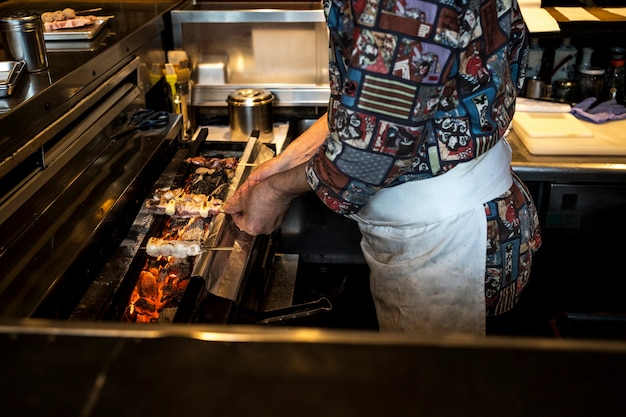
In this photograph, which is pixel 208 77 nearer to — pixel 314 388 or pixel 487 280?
pixel 487 280

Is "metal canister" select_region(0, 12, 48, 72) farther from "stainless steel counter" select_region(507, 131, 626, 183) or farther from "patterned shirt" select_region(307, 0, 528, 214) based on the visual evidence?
"stainless steel counter" select_region(507, 131, 626, 183)

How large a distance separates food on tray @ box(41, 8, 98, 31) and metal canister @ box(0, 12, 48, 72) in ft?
1.81

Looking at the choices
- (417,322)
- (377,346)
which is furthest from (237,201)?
(377,346)

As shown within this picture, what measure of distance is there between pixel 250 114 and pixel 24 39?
123 centimetres

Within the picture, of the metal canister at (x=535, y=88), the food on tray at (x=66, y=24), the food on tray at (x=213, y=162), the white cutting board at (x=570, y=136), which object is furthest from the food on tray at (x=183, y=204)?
the metal canister at (x=535, y=88)

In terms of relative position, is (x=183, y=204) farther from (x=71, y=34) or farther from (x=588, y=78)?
(x=588, y=78)

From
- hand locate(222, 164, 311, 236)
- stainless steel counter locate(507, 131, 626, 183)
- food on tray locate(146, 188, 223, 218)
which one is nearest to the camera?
hand locate(222, 164, 311, 236)

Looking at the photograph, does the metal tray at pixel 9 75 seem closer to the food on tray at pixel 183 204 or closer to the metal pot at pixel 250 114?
the food on tray at pixel 183 204

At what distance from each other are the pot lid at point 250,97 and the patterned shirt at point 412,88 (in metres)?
1.43

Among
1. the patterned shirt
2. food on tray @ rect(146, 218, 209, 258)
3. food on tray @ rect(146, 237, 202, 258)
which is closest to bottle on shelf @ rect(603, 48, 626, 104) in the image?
the patterned shirt

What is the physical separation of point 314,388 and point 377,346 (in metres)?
0.10

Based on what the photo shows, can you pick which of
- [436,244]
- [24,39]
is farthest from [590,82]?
[24,39]

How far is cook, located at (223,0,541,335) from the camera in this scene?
1.33m

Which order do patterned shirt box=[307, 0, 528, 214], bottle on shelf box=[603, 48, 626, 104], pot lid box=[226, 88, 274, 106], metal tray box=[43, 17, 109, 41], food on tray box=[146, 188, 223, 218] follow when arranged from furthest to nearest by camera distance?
bottle on shelf box=[603, 48, 626, 104] < pot lid box=[226, 88, 274, 106] < metal tray box=[43, 17, 109, 41] < food on tray box=[146, 188, 223, 218] < patterned shirt box=[307, 0, 528, 214]
